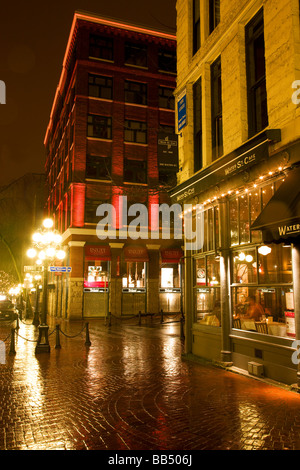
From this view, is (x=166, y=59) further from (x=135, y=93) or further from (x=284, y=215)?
(x=284, y=215)

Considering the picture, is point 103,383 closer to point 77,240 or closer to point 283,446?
point 283,446

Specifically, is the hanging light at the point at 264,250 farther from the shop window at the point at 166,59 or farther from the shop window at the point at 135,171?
the shop window at the point at 166,59

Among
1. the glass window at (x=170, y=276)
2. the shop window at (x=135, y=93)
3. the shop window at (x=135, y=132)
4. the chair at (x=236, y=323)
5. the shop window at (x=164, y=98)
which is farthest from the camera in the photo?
the shop window at (x=164, y=98)

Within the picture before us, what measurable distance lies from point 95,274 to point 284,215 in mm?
23802

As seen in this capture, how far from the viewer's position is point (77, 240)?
2950 cm

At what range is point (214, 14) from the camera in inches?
493

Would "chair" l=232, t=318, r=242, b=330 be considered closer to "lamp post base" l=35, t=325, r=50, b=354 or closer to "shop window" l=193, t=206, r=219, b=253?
"shop window" l=193, t=206, r=219, b=253

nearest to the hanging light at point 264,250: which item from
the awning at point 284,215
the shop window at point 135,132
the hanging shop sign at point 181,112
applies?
the awning at point 284,215

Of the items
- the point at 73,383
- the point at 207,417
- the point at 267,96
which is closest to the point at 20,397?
the point at 73,383

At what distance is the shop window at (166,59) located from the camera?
112 ft

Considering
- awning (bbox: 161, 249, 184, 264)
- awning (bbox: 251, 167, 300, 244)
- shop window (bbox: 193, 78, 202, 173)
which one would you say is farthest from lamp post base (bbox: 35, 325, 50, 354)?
awning (bbox: 161, 249, 184, 264)

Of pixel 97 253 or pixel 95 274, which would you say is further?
pixel 95 274

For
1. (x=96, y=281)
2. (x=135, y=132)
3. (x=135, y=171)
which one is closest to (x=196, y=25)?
(x=135, y=171)

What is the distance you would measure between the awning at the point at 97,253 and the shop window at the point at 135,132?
962 cm
